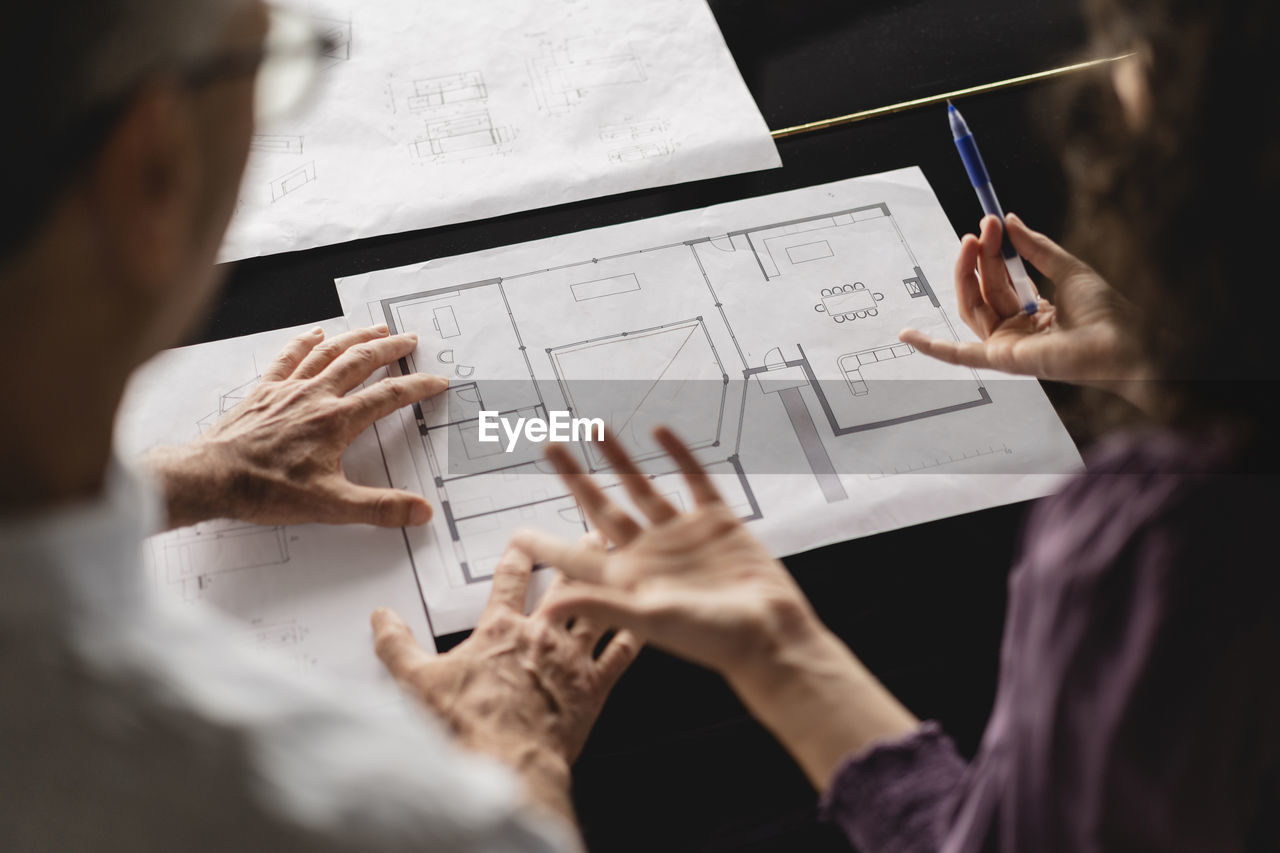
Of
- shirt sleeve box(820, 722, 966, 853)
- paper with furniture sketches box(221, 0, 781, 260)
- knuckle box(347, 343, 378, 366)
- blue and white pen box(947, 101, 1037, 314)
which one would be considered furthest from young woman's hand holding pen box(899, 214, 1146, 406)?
knuckle box(347, 343, 378, 366)

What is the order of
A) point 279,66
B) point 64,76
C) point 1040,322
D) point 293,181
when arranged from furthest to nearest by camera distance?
point 293,181, point 1040,322, point 279,66, point 64,76

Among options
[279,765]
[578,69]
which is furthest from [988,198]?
[279,765]

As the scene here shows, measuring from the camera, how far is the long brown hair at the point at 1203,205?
1.55 ft

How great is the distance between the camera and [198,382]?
34.5 inches

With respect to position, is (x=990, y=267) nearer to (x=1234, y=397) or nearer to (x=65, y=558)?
(x=1234, y=397)

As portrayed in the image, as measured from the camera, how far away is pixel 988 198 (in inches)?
37.5

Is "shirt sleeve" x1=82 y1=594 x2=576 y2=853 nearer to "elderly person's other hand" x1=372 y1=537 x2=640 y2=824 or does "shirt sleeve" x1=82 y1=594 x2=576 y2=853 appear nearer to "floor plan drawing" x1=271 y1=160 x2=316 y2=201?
"elderly person's other hand" x1=372 y1=537 x2=640 y2=824

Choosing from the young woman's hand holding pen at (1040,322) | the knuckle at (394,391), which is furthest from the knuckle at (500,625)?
the young woman's hand holding pen at (1040,322)

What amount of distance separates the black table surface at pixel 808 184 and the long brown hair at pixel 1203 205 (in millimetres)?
284

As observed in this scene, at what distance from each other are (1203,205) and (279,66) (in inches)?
17.7

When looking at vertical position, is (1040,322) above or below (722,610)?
above

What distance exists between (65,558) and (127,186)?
0.53 feet

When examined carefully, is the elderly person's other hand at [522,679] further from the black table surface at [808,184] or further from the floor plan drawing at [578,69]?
the floor plan drawing at [578,69]

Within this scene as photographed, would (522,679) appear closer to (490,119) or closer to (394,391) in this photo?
(394,391)
